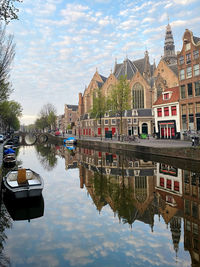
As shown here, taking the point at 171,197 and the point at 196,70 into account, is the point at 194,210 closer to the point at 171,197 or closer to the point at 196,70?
the point at 171,197

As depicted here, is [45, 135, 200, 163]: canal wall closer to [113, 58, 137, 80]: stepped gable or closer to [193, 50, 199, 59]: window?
[193, 50, 199, 59]: window

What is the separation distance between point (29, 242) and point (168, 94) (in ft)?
126

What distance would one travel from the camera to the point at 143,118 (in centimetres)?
5644

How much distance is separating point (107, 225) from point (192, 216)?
3994 mm

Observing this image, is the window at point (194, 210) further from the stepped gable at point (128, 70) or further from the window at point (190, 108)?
the stepped gable at point (128, 70)

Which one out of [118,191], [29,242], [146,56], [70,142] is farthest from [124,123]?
[29,242]

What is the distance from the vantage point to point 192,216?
9.12m

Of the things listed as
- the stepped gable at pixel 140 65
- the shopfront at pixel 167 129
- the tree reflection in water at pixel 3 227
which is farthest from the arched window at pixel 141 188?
the stepped gable at pixel 140 65

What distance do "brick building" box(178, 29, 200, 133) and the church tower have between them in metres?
55.8

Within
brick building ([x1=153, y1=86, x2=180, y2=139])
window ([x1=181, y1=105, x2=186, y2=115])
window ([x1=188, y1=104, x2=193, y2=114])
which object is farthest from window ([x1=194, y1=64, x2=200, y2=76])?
brick building ([x1=153, y1=86, x2=180, y2=139])

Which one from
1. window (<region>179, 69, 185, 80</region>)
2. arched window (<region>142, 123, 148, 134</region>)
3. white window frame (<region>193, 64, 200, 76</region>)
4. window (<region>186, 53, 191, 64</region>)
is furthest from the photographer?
arched window (<region>142, 123, 148, 134</region>)

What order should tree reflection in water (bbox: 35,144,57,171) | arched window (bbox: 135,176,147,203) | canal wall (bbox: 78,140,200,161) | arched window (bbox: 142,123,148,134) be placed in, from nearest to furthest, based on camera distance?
arched window (bbox: 135,176,147,203) < canal wall (bbox: 78,140,200,161) < tree reflection in water (bbox: 35,144,57,171) < arched window (bbox: 142,123,148,134)

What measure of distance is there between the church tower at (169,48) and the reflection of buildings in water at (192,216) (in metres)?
83.4

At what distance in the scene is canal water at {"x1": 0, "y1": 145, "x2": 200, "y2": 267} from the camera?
6.57 metres
